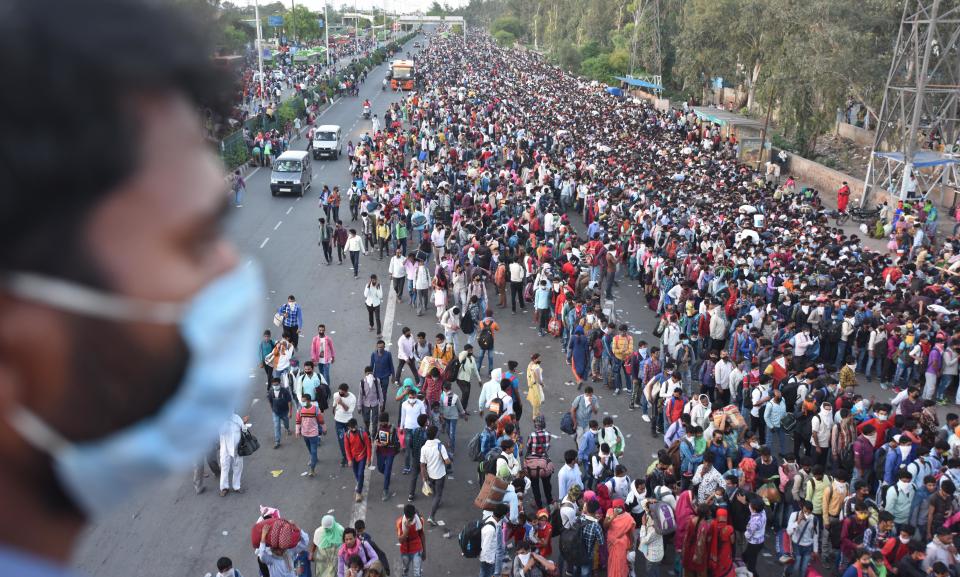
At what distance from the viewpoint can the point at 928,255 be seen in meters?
19.3

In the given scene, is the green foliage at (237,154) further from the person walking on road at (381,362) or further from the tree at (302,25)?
the tree at (302,25)

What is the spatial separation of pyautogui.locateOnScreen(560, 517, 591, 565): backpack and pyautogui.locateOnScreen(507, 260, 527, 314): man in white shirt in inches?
365

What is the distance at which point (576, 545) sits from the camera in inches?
325

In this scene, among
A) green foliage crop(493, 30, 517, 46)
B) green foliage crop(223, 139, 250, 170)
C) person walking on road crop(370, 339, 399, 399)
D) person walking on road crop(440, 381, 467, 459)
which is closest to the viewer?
person walking on road crop(440, 381, 467, 459)

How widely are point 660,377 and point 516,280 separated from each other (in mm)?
6049

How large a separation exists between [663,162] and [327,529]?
81.1 feet

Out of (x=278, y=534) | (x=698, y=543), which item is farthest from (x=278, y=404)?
(x=698, y=543)

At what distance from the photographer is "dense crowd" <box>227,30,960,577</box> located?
841 centimetres

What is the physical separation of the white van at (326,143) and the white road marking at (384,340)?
62.6ft

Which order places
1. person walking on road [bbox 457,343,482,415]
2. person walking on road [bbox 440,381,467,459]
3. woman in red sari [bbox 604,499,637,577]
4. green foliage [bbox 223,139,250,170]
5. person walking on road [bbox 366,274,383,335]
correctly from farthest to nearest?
1. green foliage [bbox 223,139,250,170]
2. person walking on road [bbox 366,274,383,335]
3. person walking on road [bbox 457,343,482,415]
4. person walking on road [bbox 440,381,467,459]
5. woman in red sari [bbox 604,499,637,577]

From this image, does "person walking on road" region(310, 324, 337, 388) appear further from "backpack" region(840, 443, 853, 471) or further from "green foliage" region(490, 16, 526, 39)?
"green foliage" region(490, 16, 526, 39)

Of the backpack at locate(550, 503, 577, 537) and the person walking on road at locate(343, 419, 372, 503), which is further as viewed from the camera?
the person walking on road at locate(343, 419, 372, 503)

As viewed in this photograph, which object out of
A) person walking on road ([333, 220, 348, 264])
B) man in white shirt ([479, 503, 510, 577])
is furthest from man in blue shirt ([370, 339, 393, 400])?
person walking on road ([333, 220, 348, 264])

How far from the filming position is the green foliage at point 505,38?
135550mm
